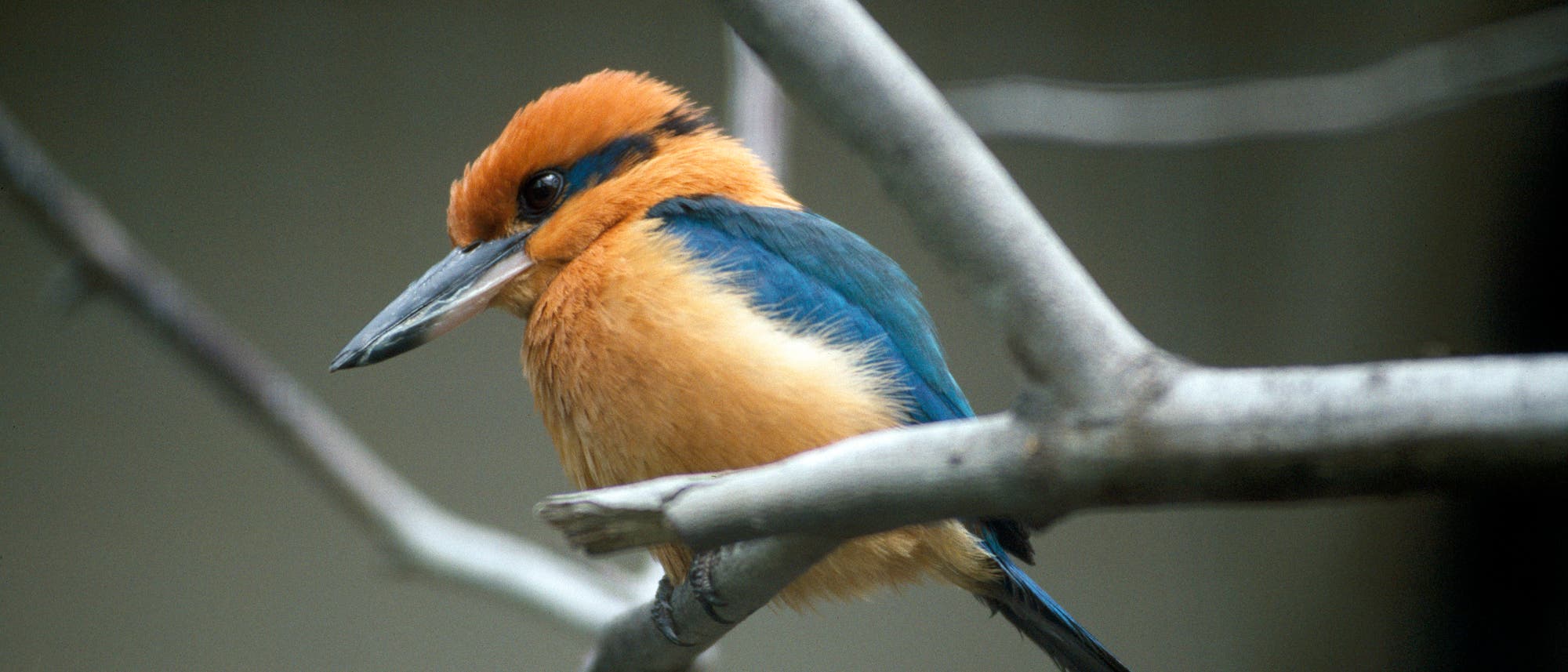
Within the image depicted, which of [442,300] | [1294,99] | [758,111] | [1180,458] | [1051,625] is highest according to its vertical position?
[758,111]

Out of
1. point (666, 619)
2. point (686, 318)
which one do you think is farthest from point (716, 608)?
point (686, 318)

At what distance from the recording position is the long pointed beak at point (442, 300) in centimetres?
101

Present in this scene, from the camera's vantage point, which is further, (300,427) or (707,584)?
(300,427)

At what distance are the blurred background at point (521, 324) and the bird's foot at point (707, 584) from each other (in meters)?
1.18

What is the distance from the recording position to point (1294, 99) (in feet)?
4.81

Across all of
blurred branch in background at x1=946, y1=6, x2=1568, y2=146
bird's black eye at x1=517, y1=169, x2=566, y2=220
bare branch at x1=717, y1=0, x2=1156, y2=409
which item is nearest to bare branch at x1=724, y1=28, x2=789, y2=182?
blurred branch in background at x1=946, y1=6, x2=1568, y2=146

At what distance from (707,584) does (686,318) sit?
0.80ft

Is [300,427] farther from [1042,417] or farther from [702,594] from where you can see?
[1042,417]

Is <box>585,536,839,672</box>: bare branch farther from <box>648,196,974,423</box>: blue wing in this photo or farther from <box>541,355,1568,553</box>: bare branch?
<box>648,196,974,423</box>: blue wing

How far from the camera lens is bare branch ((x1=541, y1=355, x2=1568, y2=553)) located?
1.20ft

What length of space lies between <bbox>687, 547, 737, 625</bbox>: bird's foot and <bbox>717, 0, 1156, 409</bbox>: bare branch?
33cm

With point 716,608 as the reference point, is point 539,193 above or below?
above

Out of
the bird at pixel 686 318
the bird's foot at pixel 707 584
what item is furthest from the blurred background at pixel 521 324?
the bird's foot at pixel 707 584

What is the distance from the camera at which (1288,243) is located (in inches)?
97.8
